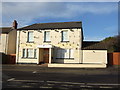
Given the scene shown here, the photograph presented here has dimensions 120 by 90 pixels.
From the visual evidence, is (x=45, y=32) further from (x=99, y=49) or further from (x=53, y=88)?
(x=53, y=88)

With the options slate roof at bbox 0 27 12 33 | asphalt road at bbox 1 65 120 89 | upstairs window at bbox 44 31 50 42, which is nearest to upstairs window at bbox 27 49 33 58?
upstairs window at bbox 44 31 50 42

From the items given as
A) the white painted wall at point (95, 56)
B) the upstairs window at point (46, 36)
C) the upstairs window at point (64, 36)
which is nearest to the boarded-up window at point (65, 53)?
the upstairs window at point (64, 36)

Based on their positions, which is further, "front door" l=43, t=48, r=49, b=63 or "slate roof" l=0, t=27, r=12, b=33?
"slate roof" l=0, t=27, r=12, b=33

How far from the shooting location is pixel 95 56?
22922 mm

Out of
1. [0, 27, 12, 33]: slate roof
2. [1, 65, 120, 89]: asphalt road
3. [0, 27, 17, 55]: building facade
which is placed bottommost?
[1, 65, 120, 89]: asphalt road

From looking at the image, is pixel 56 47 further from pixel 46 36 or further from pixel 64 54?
pixel 46 36

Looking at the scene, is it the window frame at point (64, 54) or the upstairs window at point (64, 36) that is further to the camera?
the upstairs window at point (64, 36)

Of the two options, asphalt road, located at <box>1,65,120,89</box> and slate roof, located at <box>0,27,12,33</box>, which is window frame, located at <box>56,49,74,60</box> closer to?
asphalt road, located at <box>1,65,120,89</box>

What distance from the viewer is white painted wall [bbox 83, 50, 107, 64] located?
22.7 m

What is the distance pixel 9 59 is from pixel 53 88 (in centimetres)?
2091

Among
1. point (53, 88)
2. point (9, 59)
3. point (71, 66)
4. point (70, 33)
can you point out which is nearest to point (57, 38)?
point (70, 33)

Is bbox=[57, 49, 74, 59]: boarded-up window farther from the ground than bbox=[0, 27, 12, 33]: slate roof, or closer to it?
closer to it

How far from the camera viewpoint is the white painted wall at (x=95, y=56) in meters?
22.7

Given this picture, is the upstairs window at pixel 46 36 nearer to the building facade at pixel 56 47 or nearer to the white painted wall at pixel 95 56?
the building facade at pixel 56 47
